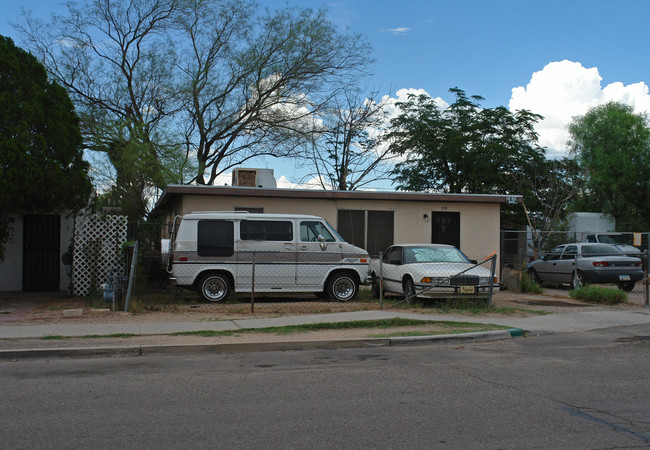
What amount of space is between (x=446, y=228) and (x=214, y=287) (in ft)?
26.0

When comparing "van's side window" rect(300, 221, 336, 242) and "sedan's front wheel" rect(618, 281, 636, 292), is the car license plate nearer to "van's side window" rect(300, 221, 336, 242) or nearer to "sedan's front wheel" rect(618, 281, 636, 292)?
"van's side window" rect(300, 221, 336, 242)

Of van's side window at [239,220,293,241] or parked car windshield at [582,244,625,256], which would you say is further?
parked car windshield at [582,244,625,256]

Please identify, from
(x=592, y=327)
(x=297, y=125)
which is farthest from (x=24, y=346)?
(x=297, y=125)

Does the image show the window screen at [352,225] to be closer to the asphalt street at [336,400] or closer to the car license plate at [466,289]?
the car license plate at [466,289]

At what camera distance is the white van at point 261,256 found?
539 inches

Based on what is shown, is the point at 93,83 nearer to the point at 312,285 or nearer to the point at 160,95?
the point at 160,95

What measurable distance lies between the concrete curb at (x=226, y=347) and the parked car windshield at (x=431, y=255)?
4.09 meters

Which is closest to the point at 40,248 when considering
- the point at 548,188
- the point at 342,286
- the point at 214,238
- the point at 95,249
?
the point at 95,249

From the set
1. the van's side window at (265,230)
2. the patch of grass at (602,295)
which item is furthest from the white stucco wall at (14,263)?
the patch of grass at (602,295)

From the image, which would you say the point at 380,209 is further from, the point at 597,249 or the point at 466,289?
the point at 597,249

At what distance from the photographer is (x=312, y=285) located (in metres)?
14.2

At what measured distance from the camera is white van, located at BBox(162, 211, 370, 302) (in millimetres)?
13688

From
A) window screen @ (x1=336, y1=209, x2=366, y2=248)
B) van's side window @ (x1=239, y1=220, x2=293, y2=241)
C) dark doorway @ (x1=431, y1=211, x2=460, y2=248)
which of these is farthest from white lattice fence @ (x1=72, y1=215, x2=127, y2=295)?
dark doorway @ (x1=431, y1=211, x2=460, y2=248)

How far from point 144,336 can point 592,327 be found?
27.1 ft
